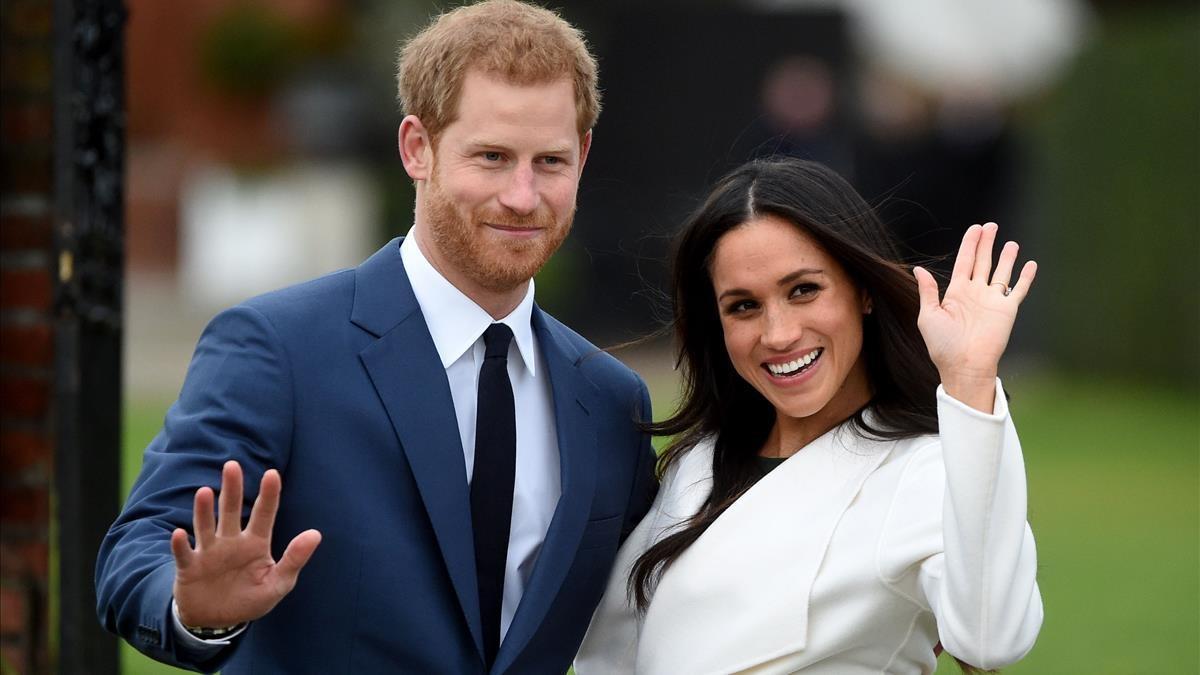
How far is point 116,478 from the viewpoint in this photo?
3969 millimetres

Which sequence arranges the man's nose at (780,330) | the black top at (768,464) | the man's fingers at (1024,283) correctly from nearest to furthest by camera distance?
the man's fingers at (1024,283)
the man's nose at (780,330)
the black top at (768,464)

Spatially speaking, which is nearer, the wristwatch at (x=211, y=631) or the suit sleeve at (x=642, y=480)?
the wristwatch at (x=211, y=631)

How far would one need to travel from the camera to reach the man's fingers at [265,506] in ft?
8.66

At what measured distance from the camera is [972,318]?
3105 millimetres

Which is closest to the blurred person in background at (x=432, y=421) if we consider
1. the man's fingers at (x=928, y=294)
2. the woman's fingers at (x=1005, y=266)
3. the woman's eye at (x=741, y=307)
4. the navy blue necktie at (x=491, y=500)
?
the navy blue necktie at (x=491, y=500)

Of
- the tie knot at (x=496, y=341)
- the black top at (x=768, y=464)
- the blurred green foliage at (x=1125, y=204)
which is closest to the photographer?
the tie knot at (x=496, y=341)

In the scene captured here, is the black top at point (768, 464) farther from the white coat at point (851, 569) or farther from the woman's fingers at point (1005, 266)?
the woman's fingers at point (1005, 266)

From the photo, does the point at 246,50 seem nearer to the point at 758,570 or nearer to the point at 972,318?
the point at 758,570

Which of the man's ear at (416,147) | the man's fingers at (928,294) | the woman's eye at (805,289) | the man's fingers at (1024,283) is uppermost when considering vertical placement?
the man's ear at (416,147)

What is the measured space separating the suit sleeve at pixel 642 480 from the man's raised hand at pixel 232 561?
1129 millimetres

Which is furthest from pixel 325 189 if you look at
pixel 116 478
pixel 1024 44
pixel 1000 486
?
pixel 1000 486

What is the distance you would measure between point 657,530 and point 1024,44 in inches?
707

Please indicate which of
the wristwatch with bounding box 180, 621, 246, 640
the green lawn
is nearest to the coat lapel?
the wristwatch with bounding box 180, 621, 246, 640

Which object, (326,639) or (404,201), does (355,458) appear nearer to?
(326,639)
